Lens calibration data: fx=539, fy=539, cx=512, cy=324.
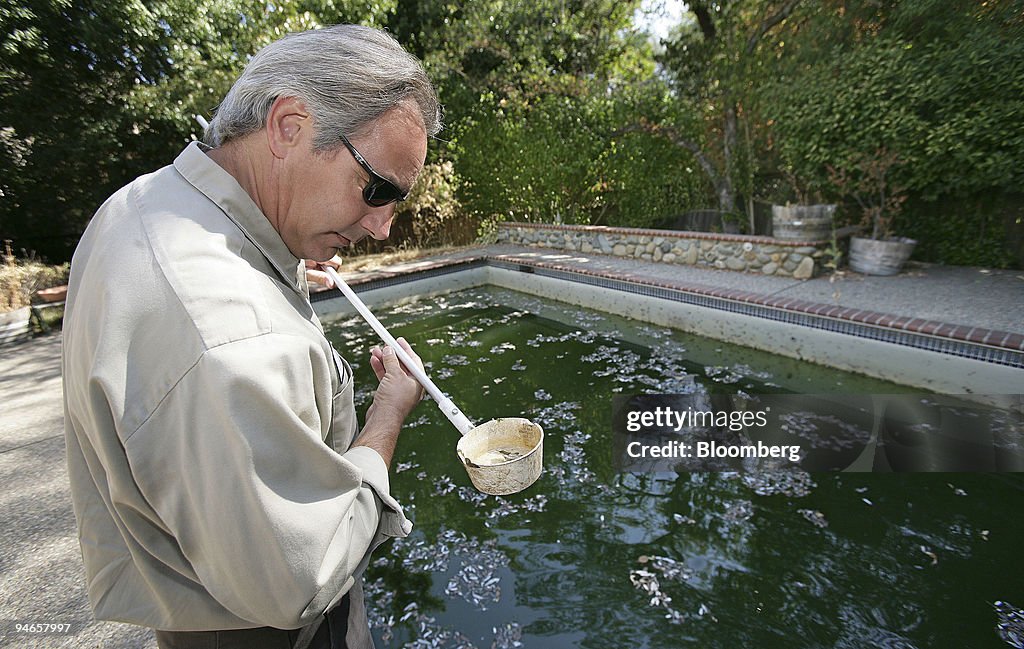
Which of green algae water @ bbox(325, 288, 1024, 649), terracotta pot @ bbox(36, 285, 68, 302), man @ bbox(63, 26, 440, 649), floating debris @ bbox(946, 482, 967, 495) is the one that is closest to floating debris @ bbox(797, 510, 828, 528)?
green algae water @ bbox(325, 288, 1024, 649)

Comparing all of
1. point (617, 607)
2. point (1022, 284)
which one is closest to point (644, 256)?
point (1022, 284)

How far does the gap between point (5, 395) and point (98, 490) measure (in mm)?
4850

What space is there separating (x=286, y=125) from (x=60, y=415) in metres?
4.29

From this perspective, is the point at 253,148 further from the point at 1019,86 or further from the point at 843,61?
the point at 843,61

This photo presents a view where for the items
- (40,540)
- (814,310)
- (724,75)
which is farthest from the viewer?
(724,75)

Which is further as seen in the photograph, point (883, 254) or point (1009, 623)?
point (883, 254)

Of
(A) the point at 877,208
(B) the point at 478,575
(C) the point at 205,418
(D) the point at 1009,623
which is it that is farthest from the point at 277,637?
(A) the point at 877,208

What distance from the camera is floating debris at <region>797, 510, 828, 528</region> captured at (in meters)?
2.53

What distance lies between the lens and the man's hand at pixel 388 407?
104 cm

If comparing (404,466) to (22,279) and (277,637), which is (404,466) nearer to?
(277,637)

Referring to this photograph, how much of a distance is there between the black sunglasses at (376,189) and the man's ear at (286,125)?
7cm

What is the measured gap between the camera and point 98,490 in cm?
81

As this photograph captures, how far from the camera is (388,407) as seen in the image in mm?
1149

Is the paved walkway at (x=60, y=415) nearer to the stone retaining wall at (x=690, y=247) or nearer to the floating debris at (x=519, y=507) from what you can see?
the stone retaining wall at (x=690, y=247)
